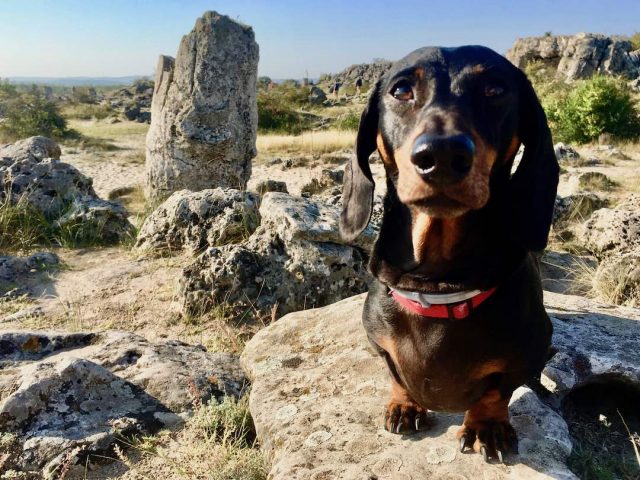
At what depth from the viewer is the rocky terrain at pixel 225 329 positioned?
93.1 inches

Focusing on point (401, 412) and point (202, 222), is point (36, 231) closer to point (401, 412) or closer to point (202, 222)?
point (202, 222)

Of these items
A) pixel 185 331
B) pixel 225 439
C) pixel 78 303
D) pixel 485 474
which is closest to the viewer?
pixel 485 474

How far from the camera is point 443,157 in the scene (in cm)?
154

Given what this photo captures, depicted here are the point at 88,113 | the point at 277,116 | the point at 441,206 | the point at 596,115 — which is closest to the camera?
the point at 441,206

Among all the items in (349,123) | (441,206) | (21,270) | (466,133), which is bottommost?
(21,270)

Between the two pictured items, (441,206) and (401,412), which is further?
(401,412)

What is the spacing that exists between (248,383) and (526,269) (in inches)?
71.1

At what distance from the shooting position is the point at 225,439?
8.35ft

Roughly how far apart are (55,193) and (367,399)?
21.0ft

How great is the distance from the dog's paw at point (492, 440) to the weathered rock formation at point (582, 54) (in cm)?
3008

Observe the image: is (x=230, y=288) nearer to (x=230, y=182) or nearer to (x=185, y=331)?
(x=185, y=331)

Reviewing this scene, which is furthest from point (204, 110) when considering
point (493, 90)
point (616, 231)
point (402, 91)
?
point (493, 90)

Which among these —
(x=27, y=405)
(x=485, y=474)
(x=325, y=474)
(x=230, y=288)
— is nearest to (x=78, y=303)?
(x=230, y=288)

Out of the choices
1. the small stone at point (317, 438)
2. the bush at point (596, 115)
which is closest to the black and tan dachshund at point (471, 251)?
the small stone at point (317, 438)
